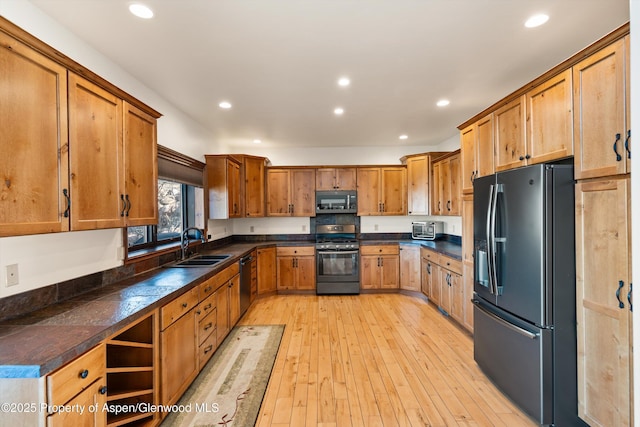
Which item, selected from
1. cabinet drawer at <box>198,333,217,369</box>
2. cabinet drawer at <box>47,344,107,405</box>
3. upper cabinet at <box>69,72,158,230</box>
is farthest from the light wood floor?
upper cabinet at <box>69,72,158,230</box>

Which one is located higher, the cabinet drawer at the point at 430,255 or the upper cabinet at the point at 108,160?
the upper cabinet at the point at 108,160

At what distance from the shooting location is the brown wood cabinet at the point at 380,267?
192 inches

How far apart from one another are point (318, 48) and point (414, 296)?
411cm

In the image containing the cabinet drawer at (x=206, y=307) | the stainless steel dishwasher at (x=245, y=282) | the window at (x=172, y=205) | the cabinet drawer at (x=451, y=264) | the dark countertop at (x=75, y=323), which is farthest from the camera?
the stainless steel dishwasher at (x=245, y=282)

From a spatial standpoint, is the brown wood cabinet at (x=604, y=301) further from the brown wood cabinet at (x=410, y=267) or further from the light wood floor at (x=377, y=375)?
the brown wood cabinet at (x=410, y=267)

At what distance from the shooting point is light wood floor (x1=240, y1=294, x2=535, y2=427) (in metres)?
1.98

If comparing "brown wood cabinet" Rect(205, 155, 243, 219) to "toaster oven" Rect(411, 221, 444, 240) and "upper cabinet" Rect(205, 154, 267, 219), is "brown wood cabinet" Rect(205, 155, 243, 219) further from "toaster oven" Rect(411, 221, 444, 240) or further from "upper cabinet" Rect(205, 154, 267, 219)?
"toaster oven" Rect(411, 221, 444, 240)

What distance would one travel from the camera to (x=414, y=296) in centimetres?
471

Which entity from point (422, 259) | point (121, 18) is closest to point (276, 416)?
point (121, 18)

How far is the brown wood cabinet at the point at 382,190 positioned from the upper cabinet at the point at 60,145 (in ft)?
12.6

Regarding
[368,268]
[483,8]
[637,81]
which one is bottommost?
[368,268]

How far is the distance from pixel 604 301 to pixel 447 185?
2.93 m

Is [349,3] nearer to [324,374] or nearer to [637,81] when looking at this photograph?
[637,81]

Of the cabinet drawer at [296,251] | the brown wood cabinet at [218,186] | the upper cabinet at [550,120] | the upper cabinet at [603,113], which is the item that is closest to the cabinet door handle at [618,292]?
the upper cabinet at [603,113]
